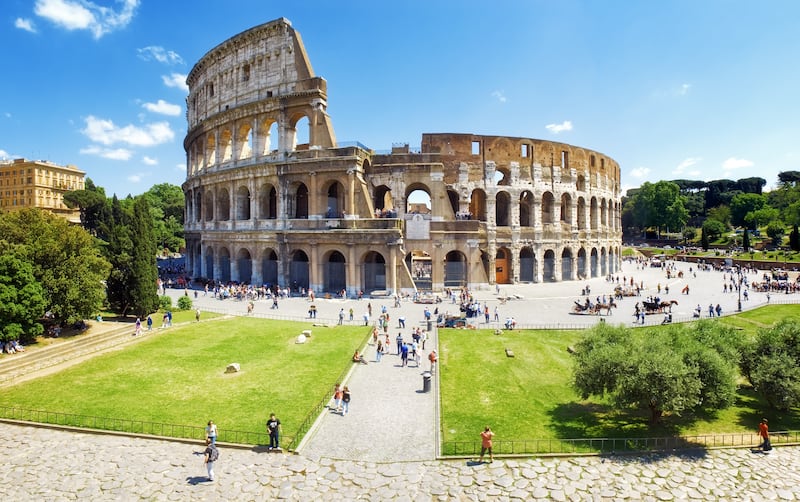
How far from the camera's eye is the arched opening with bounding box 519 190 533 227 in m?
45.8

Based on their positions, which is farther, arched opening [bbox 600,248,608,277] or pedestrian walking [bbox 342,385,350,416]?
arched opening [bbox 600,248,608,277]

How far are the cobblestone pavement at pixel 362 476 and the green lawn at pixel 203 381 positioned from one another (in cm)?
162

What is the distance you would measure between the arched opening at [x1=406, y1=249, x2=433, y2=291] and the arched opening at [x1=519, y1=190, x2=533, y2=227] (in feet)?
37.7

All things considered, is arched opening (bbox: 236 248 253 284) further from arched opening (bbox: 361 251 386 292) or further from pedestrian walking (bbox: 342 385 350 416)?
pedestrian walking (bbox: 342 385 350 416)

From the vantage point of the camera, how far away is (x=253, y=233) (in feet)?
129

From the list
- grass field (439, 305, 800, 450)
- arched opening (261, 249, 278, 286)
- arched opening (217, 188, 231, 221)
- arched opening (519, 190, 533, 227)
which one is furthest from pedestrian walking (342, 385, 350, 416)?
arched opening (519, 190, 533, 227)

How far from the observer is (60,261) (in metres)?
21.7

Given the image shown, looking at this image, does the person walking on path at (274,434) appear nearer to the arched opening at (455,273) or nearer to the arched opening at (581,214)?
the arched opening at (455,273)

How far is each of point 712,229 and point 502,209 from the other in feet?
189

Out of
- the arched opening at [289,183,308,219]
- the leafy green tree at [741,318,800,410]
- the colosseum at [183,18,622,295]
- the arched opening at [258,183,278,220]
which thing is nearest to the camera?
the leafy green tree at [741,318,800,410]

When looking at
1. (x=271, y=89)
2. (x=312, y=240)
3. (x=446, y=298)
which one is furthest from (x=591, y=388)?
(x=271, y=89)

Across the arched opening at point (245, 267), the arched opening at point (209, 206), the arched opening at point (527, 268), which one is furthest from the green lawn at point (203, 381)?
the arched opening at point (527, 268)

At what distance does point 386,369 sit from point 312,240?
19.3m

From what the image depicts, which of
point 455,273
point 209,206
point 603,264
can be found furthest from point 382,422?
point 603,264
